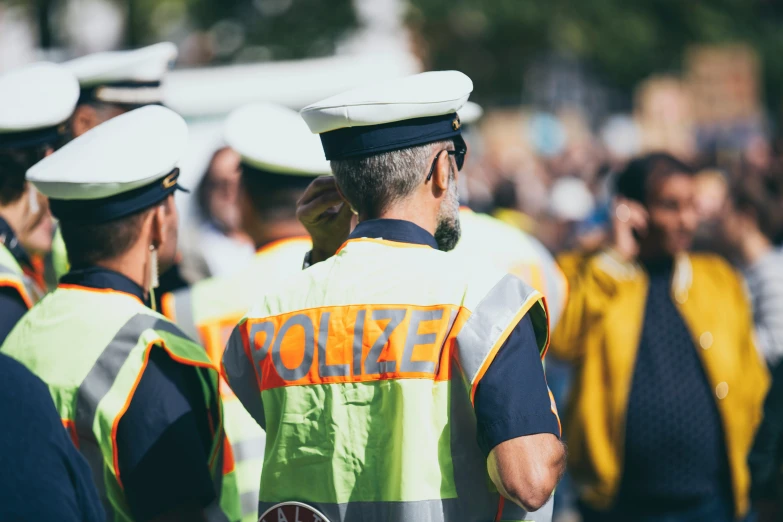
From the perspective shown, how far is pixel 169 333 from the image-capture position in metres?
2.72

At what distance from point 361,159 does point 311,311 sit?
366 mm

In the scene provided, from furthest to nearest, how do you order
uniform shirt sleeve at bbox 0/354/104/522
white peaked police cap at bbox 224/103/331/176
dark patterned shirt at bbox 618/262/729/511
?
dark patterned shirt at bbox 618/262/729/511 → white peaked police cap at bbox 224/103/331/176 → uniform shirt sleeve at bbox 0/354/104/522

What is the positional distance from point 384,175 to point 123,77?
1747mm

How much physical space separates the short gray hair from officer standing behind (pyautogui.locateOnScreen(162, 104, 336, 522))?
3.37 ft

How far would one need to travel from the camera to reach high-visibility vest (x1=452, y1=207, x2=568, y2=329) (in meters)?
4.00

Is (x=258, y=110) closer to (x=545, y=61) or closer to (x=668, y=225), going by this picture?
(x=668, y=225)

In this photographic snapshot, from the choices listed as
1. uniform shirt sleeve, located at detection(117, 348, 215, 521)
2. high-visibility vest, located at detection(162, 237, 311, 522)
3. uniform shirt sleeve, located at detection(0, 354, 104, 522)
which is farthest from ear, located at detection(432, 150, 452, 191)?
high-visibility vest, located at detection(162, 237, 311, 522)

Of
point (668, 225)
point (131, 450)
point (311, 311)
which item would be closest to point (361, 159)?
point (311, 311)

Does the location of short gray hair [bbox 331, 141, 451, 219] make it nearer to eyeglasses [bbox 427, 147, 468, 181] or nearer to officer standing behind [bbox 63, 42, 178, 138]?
eyeglasses [bbox 427, 147, 468, 181]

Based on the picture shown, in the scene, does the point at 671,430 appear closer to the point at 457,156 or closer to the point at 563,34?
the point at 457,156

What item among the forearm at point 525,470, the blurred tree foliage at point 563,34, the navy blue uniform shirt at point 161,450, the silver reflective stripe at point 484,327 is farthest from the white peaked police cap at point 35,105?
the blurred tree foliage at point 563,34

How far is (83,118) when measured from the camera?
3.85 meters

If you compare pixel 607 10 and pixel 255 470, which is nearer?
pixel 255 470

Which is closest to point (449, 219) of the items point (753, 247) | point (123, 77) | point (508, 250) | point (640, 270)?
point (508, 250)
